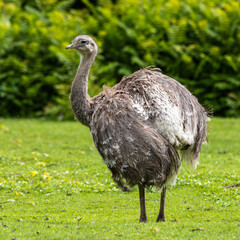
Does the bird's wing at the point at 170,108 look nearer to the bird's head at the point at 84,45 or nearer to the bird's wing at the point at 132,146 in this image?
the bird's wing at the point at 132,146

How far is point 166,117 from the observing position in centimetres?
660

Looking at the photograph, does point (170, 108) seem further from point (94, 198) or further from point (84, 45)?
point (94, 198)

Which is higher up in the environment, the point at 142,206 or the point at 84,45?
the point at 84,45

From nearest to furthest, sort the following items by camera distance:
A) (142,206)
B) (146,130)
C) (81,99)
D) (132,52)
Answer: (146,130)
(142,206)
(81,99)
(132,52)

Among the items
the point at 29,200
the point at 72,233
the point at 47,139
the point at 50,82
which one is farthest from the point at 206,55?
the point at 72,233

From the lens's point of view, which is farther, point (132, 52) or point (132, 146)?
point (132, 52)

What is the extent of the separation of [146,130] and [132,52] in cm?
1054

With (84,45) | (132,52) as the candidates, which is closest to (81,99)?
(84,45)

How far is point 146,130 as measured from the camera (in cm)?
654

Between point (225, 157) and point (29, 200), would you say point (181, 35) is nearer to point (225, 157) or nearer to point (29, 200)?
point (225, 157)

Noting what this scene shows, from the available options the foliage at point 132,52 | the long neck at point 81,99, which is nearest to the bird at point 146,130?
the long neck at point 81,99

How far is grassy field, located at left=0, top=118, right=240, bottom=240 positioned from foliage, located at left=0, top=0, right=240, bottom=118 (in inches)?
157

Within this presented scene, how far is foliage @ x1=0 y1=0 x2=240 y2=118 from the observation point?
54.7ft

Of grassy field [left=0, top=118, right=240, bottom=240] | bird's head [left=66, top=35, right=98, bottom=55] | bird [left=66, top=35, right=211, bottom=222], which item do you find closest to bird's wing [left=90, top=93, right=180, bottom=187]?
bird [left=66, top=35, right=211, bottom=222]
